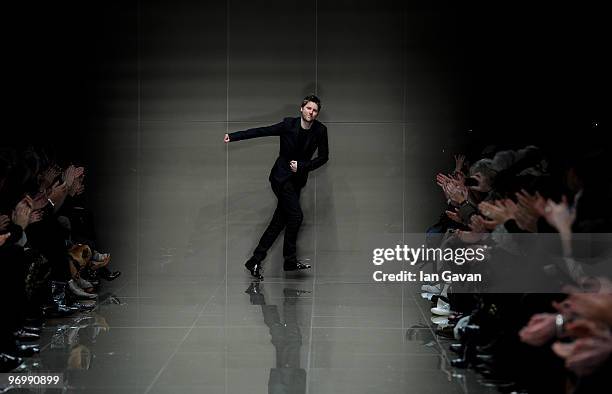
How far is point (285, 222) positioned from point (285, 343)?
2862 millimetres

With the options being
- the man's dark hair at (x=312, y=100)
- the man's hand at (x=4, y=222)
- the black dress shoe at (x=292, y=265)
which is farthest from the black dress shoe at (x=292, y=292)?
the man's hand at (x=4, y=222)

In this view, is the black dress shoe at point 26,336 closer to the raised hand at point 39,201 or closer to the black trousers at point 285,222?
the raised hand at point 39,201

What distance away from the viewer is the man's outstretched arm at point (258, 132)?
287 inches

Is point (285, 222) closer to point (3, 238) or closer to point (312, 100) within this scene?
point (312, 100)

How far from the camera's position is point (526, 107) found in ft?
24.9

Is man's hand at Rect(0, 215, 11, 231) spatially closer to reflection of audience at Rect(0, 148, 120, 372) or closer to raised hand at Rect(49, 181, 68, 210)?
reflection of audience at Rect(0, 148, 120, 372)

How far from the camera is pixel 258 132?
24.0 feet

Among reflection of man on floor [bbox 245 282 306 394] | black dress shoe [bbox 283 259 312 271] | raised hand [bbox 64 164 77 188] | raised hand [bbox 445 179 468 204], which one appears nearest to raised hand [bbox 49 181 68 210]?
raised hand [bbox 64 164 77 188]

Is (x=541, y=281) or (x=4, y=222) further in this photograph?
(x=4, y=222)

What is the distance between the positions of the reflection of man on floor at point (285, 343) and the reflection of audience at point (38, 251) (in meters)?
1.14

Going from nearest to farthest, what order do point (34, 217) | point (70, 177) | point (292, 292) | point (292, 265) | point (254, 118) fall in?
point (34, 217)
point (70, 177)
point (292, 292)
point (292, 265)
point (254, 118)

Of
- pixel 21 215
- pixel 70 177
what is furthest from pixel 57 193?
pixel 21 215

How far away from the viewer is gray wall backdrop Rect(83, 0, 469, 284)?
7.82 meters

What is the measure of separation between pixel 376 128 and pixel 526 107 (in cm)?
128
